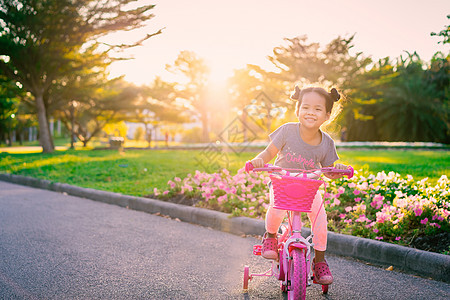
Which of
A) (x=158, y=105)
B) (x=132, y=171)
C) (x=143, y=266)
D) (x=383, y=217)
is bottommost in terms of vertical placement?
(x=143, y=266)

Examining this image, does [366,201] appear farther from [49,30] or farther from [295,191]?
[49,30]

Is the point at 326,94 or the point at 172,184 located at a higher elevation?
the point at 326,94

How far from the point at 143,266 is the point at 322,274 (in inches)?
71.0

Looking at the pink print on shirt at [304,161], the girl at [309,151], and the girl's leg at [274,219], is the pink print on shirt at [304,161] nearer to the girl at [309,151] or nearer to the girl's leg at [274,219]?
the girl at [309,151]

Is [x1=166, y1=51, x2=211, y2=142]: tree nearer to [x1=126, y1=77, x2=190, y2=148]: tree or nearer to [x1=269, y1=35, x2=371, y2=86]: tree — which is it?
[x1=126, y1=77, x2=190, y2=148]: tree

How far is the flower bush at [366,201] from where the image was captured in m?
4.50

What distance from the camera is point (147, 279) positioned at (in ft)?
11.8

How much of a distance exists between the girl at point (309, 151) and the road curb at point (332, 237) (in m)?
1.35

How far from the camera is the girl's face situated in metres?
3.06

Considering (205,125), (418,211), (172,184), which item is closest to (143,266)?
(418,211)

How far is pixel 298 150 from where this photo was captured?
3096 millimetres

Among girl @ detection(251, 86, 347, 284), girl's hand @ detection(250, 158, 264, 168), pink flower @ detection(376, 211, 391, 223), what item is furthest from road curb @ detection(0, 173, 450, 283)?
girl's hand @ detection(250, 158, 264, 168)

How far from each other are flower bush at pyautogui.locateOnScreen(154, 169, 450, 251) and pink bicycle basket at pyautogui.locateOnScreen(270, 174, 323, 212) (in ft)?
1.41

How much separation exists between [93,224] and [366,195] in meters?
3.90
